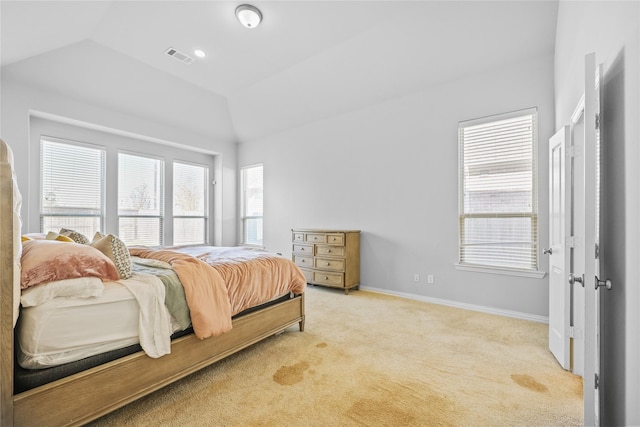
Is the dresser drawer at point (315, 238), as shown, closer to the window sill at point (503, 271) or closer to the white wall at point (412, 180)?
the white wall at point (412, 180)

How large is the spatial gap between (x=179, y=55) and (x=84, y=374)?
3.97 m

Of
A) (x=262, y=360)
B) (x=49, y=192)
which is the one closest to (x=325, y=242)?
(x=262, y=360)

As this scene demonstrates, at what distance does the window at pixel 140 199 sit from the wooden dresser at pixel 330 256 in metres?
2.77

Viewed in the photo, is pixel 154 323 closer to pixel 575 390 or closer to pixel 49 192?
pixel 575 390

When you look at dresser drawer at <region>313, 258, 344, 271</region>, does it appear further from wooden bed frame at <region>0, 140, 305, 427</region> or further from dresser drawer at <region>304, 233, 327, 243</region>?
wooden bed frame at <region>0, 140, 305, 427</region>

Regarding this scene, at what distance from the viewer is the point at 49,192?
4.26 m

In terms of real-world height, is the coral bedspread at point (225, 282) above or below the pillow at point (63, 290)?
below

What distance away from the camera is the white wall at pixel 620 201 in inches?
45.3

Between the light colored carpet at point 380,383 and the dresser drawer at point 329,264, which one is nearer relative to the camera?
the light colored carpet at point 380,383

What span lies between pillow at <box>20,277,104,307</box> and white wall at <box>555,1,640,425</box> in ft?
7.96

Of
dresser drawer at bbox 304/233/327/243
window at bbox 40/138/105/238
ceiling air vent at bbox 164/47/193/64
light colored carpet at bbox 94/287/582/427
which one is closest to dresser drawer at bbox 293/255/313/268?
dresser drawer at bbox 304/233/327/243

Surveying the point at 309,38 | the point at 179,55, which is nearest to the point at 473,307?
the point at 309,38

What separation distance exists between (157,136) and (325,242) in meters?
3.55

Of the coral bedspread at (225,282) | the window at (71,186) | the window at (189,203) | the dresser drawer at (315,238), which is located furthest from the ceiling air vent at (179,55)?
the dresser drawer at (315,238)
